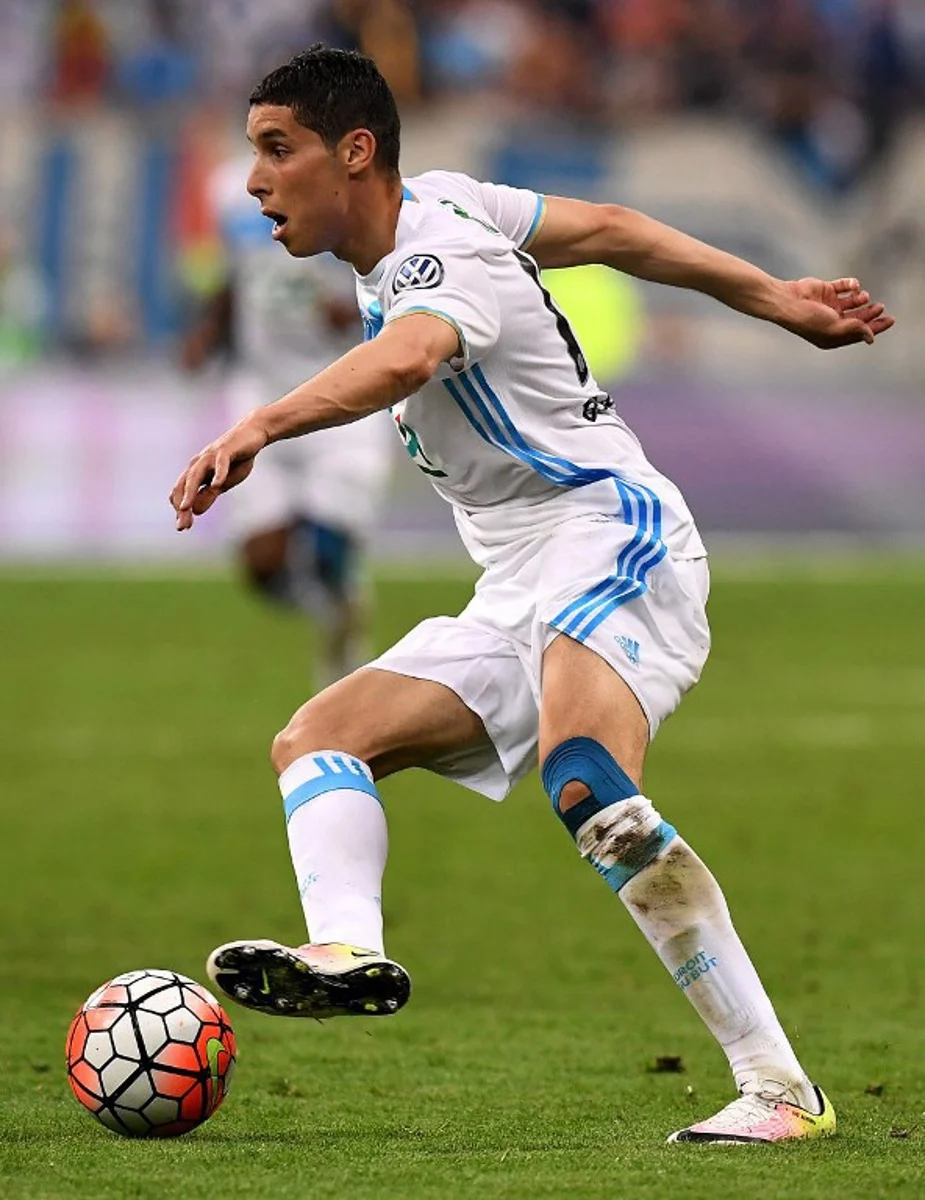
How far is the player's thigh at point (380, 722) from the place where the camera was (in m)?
4.87

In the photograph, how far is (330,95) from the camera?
4648 mm

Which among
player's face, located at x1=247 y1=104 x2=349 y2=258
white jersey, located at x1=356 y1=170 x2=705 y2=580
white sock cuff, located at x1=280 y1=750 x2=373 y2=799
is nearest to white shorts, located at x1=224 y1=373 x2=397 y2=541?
white jersey, located at x1=356 y1=170 x2=705 y2=580

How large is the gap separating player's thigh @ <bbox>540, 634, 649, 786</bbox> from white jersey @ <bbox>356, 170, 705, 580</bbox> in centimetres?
25

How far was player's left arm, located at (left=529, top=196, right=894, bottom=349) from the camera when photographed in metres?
5.23

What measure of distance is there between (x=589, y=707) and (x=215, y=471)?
989 mm

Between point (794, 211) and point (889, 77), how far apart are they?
6.09 ft

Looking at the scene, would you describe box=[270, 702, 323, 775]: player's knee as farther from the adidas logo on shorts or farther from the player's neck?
the player's neck

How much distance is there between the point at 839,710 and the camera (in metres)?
12.9

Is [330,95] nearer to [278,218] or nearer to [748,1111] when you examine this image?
[278,218]

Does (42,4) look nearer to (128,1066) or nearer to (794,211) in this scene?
(794,211)

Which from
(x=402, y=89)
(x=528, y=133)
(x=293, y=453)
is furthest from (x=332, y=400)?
(x=402, y=89)

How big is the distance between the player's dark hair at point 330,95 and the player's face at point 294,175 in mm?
21

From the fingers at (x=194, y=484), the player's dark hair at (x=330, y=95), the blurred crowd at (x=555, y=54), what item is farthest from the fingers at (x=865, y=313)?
the blurred crowd at (x=555, y=54)

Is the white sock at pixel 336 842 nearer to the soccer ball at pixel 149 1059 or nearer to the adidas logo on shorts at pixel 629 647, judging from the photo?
the soccer ball at pixel 149 1059
